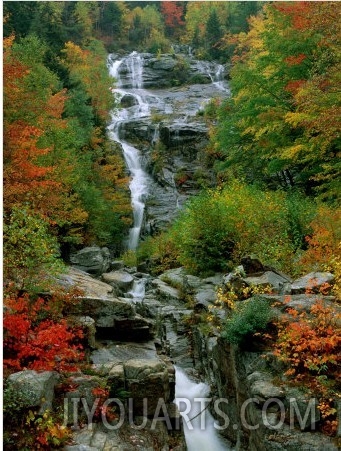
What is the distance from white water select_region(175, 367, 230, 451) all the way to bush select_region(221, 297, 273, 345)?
2.74 m

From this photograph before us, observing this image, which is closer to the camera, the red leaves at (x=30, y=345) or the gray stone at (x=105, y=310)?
the red leaves at (x=30, y=345)

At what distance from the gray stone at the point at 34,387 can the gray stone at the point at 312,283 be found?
5.86 m

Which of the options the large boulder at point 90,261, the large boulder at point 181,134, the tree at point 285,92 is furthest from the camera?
the large boulder at point 181,134

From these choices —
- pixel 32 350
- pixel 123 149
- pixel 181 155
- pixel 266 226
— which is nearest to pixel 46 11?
pixel 123 149

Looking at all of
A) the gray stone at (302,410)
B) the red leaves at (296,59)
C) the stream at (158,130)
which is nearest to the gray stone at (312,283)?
the gray stone at (302,410)

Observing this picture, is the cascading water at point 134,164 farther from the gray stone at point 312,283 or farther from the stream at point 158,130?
the gray stone at point 312,283

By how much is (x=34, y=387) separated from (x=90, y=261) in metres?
14.9

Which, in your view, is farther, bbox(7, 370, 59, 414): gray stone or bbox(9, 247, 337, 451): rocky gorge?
bbox(9, 247, 337, 451): rocky gorge

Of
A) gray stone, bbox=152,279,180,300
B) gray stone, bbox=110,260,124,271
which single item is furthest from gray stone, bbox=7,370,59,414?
gray stone, bbox=110,260,124,271

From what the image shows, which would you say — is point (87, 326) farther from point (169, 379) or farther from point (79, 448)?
point (79, 448)

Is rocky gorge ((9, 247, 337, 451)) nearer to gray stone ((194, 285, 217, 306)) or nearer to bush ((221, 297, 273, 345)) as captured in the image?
gray stone ((194, 285, 217, 306))

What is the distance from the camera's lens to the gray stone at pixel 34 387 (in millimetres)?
7129

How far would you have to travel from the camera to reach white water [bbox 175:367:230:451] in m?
10.1

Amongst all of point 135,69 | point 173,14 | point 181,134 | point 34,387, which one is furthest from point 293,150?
point 173,14
